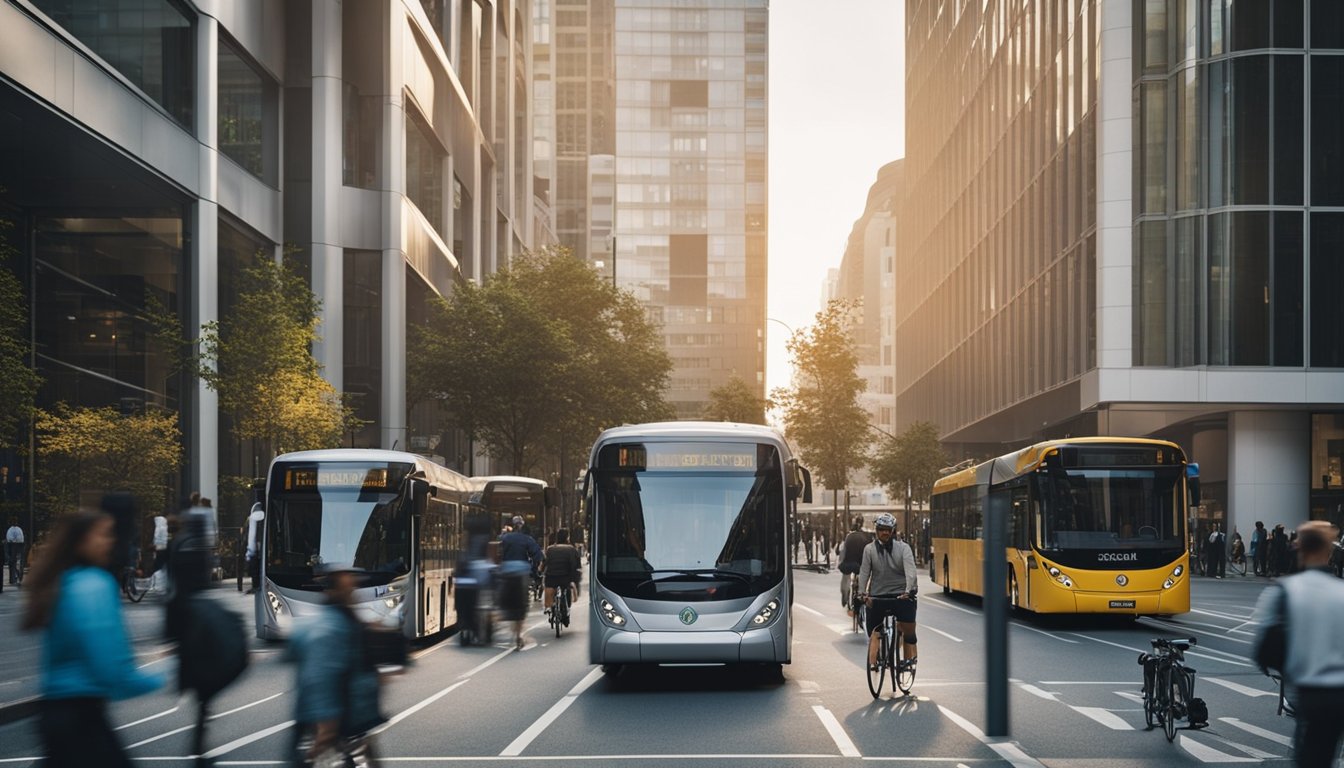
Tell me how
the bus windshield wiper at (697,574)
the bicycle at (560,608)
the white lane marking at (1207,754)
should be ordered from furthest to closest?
the bicycle at (560,608) < the bus windshield wiper at (697,574) < the white lane marking at (1207,754)

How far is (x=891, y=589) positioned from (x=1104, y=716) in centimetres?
239

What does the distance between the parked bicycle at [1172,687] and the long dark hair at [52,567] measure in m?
7.88

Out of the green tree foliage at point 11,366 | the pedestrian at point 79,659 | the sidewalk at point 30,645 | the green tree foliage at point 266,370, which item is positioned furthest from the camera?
the green tree foliage at point 266,370

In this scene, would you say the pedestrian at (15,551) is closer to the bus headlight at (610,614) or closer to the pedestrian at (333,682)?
the bus headlight at (610,614)

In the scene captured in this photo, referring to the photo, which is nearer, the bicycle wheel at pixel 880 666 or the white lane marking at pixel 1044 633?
the bicycle wheel at pixel 880 666

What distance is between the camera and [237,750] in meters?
11.7

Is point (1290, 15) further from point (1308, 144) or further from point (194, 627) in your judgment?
point (194, 627)

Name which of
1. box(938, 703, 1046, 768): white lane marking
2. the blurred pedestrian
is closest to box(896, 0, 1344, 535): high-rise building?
the blurred pedestrian

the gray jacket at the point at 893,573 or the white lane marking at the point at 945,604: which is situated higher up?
the gray jacket at the point at 893,573

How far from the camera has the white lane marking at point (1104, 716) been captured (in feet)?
41.5

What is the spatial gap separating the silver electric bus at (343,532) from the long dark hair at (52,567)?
14.8 m

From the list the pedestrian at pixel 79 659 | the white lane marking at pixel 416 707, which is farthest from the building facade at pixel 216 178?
the pedestrian at pixel 79 659

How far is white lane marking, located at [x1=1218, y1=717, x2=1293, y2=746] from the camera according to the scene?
11.9m

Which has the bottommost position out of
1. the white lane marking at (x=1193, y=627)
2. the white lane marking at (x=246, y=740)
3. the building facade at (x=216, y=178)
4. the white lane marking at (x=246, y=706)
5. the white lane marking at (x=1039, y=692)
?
the white lane marking at (x=1193, y=627)
